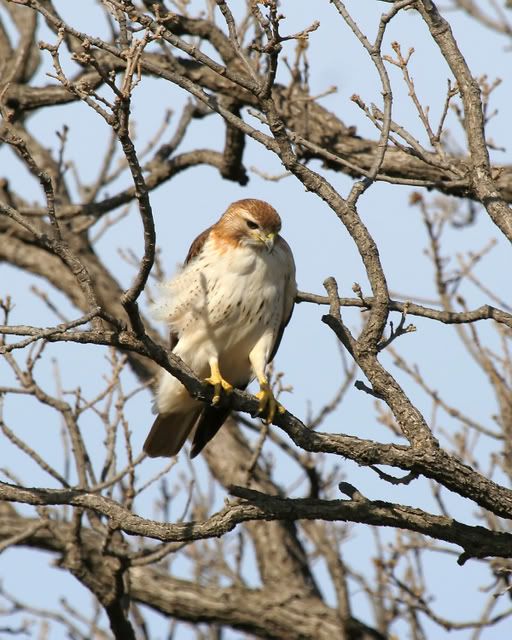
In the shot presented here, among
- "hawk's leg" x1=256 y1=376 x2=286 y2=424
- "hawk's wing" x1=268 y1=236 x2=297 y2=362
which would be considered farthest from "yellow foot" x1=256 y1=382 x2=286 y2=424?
"hawk's wing" x1=268 y1=236 x2=297 y2=362

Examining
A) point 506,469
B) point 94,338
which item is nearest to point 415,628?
point 506,469

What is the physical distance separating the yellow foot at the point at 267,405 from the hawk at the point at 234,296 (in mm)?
15

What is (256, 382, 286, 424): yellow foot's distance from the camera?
4.50 m

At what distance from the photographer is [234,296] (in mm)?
5062

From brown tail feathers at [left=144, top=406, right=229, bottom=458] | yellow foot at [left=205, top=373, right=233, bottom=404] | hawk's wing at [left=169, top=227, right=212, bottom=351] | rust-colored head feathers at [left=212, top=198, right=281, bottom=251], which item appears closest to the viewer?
yellow foot at [left=205, top=373, right=233, bottom=404]

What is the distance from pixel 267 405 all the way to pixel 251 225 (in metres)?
1.08

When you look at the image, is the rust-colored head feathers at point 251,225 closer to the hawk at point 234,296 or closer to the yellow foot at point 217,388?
the hawk at point 234,296

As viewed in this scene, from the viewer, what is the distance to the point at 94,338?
3.59 m

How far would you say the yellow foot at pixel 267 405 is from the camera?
4.50m

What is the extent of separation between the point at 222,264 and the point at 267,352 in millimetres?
521

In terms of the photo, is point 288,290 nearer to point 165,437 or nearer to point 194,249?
point 194,249

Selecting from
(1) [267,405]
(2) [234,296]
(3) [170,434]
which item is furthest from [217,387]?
(3) [170,434]

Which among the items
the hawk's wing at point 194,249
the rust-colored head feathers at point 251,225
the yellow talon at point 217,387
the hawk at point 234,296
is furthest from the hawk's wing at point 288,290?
the yellow talon at point 217,387

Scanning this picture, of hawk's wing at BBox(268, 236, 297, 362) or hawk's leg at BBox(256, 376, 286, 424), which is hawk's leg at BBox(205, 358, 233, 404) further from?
hawk's wing at BBox(268, 236, 297, 362)
